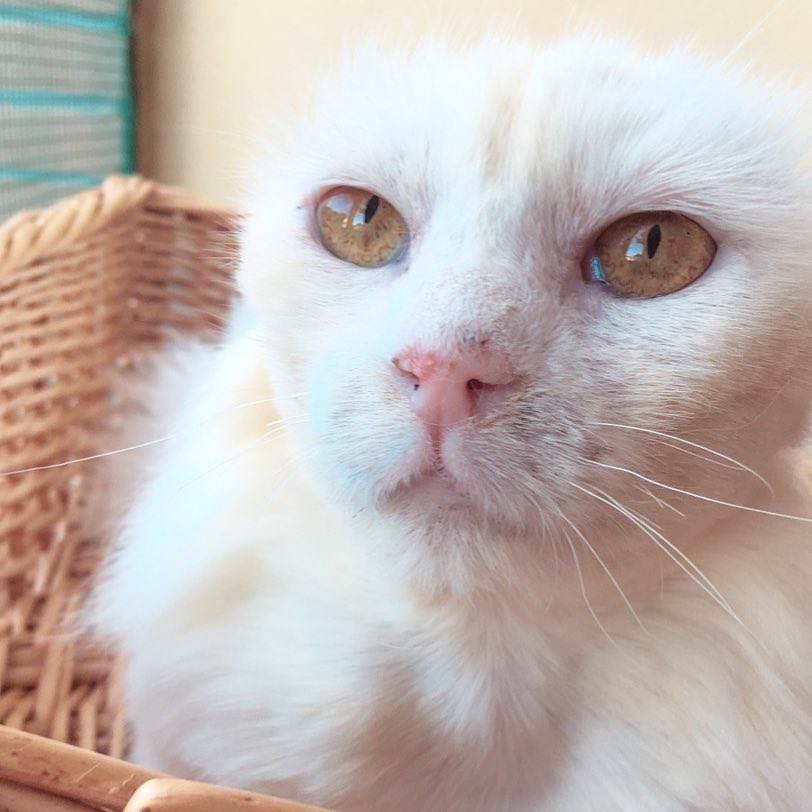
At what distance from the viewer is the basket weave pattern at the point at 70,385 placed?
0.86m

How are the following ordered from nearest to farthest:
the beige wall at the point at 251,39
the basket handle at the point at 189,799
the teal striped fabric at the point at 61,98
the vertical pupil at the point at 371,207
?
the basket handle at the point at 189,799, the vertical pupil at the point at 371,207, the beige wall at the point at 251,39, the teal striped fabric at the point at 61,98

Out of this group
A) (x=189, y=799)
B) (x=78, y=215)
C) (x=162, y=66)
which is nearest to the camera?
(x=189, y=799)

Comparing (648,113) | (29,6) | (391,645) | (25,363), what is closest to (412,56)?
(648,113)

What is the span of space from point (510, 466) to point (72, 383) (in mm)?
728

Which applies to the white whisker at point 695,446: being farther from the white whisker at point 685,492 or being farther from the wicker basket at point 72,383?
the wicker basket at point 72,383

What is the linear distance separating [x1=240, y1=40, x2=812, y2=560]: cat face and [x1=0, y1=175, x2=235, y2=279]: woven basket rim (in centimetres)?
34

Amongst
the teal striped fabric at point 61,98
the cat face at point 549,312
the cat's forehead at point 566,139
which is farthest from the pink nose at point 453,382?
the teal striped fabric at point 61,98

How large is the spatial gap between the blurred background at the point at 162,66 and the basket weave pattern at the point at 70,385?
17cm

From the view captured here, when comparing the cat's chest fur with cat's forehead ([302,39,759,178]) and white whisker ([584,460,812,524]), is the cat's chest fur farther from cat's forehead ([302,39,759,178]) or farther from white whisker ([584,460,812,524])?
cat's forehead ([302,39,759,178])

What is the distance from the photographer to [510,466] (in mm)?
441

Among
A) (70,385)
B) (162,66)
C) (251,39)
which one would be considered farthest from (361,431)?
(162,66)

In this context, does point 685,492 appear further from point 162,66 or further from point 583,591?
point 162,66

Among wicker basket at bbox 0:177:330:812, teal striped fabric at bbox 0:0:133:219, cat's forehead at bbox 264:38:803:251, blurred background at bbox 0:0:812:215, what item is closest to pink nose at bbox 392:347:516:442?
cat's forehead at bbox 264:38:803:251

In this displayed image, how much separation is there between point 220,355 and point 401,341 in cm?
44
